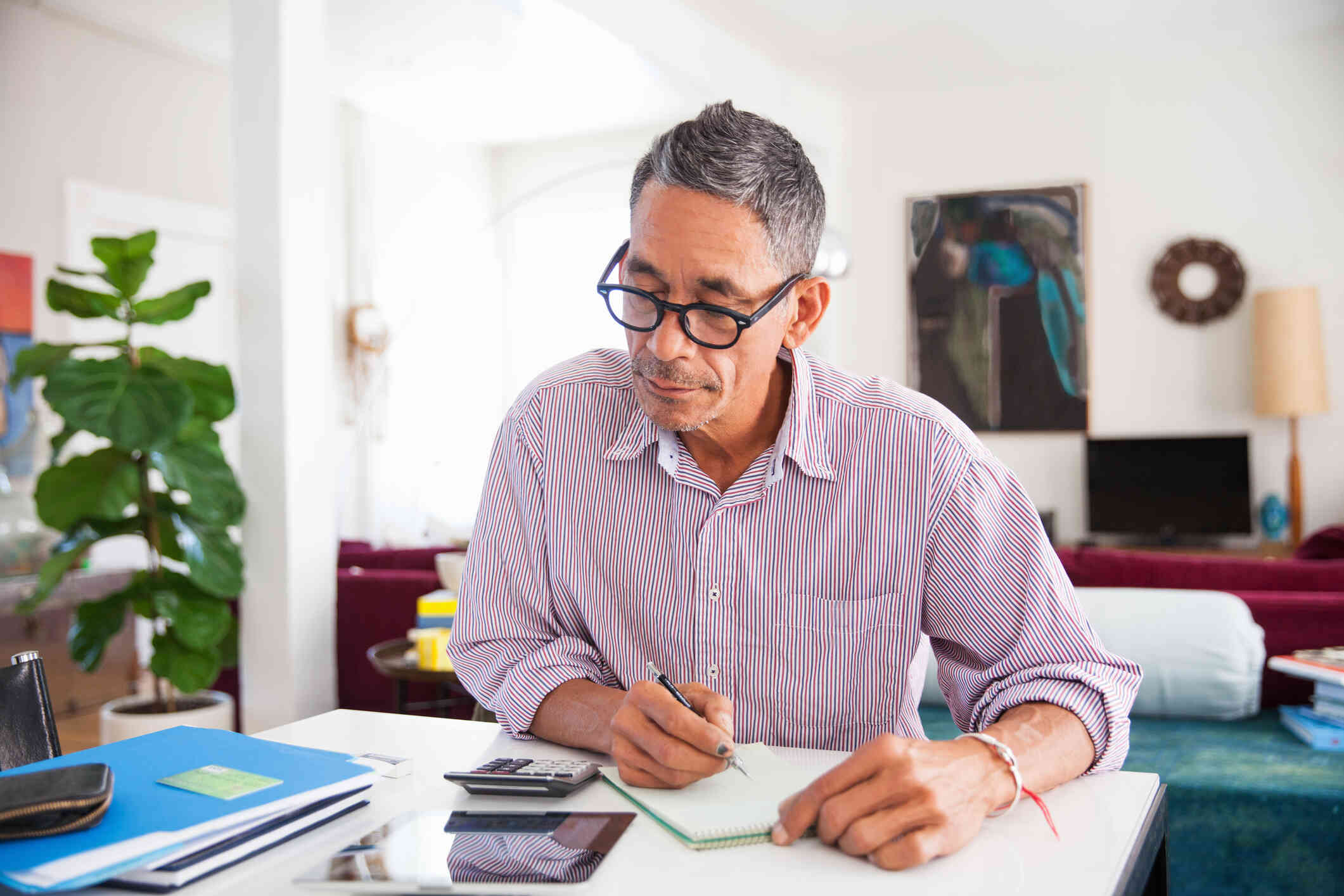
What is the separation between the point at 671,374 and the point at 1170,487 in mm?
5027

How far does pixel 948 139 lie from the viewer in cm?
621

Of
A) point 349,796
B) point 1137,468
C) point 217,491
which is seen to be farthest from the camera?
point 1137,468

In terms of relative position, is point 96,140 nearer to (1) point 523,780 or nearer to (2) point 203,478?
(2) point 203,478

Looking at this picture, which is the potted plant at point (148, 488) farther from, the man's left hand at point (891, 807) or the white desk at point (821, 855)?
the man's left hand at point (891, 807)

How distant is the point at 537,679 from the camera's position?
1.20 meters

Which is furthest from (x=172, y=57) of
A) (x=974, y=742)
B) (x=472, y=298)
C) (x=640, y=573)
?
(x=974, y=742)

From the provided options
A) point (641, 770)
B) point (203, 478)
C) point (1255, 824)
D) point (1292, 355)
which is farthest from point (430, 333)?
point (641, 770)

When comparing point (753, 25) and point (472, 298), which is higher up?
point (753, 25)

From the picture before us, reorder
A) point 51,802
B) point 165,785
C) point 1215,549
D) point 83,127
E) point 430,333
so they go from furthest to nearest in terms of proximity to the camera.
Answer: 1. point 430,333
2. point 1215,549
3. point 83,127
4. point 165,785
5. point 51,802

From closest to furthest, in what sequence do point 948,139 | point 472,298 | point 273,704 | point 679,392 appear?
1. point 679,392
2. point 273,704
3. point 948,139
4. point 472,298

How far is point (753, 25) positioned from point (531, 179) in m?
2.39

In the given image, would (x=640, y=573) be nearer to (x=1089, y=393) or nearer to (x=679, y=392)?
(x=679, y=392)

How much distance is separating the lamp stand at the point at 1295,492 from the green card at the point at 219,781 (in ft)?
17.7

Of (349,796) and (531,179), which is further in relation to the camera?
(531,179)
